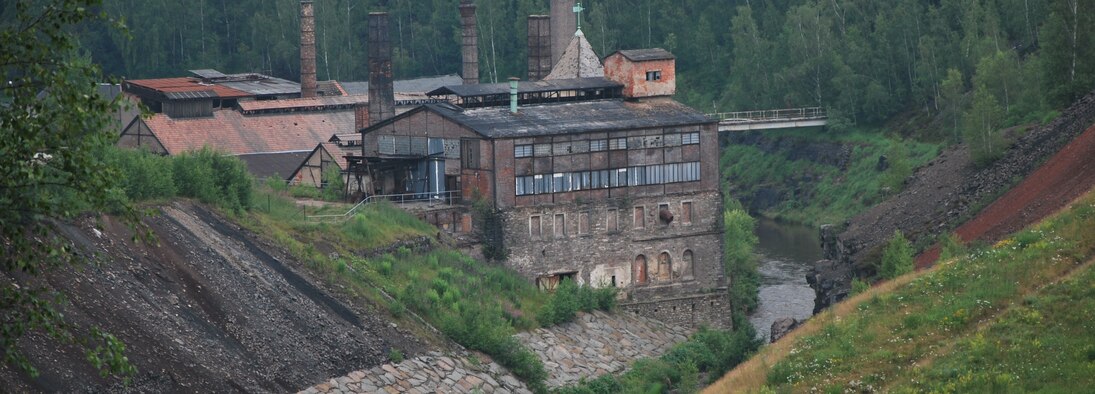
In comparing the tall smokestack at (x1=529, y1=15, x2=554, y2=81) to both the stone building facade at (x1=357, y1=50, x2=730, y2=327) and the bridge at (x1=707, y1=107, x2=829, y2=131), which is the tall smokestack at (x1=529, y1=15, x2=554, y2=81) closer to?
the stone building facade at (x1=357, y1=50, x2=730, y2=327)

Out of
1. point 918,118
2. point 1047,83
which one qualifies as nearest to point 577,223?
point 1047,83

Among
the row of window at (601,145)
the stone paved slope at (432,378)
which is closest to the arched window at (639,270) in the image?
the row of window at (601,145)

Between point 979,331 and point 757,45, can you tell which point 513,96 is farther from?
point 757,45

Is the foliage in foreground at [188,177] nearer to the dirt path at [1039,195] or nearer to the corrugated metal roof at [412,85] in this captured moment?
the dirt path at [1039,195]

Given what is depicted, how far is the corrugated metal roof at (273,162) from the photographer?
73.8 m

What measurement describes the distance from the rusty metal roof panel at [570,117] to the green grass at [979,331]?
19601mm

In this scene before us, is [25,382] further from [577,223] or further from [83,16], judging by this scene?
[577,223]

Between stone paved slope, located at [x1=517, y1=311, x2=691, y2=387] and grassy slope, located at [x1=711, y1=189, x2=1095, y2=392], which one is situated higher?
grassy slope, located at [x1=711, y1=189, x2=1095, y2=392]

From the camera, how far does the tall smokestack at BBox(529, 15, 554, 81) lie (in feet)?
242

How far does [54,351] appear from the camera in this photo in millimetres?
36125

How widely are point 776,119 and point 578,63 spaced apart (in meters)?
31.9

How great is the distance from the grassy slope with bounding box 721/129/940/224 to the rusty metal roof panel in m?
23.9

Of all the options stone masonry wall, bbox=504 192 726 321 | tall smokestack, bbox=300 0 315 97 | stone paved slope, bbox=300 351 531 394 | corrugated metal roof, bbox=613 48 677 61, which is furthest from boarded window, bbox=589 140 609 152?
tall smokestack, bbox=300 0 315 97

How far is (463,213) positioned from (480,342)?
1085 centimetres
